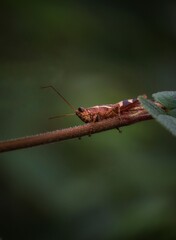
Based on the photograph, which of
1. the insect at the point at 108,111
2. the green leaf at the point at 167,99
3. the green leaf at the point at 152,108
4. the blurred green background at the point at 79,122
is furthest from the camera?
the blurred green background at the point at 79,122

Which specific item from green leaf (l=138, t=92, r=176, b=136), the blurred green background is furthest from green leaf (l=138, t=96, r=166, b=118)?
the blurred green background

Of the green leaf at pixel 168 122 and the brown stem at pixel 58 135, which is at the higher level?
the green leaf at pixel 168 122

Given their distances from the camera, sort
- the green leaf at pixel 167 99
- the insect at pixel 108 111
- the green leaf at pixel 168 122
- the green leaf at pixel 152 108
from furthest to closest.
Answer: the insect at pixel 108 111
the green leaf at pixel 167 99
the green leaf at pixel 152 108
the green leaf at pixel 168 122

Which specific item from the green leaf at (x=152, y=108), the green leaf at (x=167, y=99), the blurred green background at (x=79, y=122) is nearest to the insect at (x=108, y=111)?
the green leaf at (x=167, y=99)

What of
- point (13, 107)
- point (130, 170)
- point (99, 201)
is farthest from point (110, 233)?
point (13, 107)

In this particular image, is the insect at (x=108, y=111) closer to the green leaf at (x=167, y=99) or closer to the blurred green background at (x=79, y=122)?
the green leaf at (x=167, y=99)

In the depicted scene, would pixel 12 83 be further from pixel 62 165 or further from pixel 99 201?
pixel 99 201

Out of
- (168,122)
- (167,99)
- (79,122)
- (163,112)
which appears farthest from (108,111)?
(79,122)
